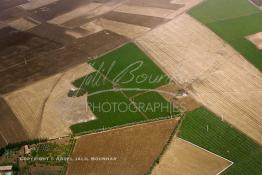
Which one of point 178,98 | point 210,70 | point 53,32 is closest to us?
point 178,98

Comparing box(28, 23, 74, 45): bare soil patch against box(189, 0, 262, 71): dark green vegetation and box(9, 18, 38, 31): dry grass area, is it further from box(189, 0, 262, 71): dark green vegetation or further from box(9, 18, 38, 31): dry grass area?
box(189, 0, 262, 71): dark green vegetation

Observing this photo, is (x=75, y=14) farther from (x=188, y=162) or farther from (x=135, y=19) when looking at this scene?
(x=188, y=162)

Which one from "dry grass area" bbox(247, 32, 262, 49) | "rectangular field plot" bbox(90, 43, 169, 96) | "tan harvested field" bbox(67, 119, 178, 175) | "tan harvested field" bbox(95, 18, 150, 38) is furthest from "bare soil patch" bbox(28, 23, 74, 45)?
"dry grass area" bbox(247, 32, 262, 49)

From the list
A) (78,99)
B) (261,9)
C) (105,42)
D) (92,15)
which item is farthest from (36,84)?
(261,9)

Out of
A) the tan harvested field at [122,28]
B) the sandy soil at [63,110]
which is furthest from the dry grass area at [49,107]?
the tan harvested field at [122,28]

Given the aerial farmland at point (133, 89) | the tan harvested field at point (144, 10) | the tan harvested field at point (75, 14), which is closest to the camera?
the aerial farmland at point (133, 89)

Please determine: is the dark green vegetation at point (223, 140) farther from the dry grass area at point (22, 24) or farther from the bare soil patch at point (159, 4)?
the dry grass area at point (22, 24)

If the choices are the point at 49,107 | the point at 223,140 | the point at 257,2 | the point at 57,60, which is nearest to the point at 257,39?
the point at 257,2

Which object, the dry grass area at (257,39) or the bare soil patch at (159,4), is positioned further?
the bare soil patch at (159,4)
